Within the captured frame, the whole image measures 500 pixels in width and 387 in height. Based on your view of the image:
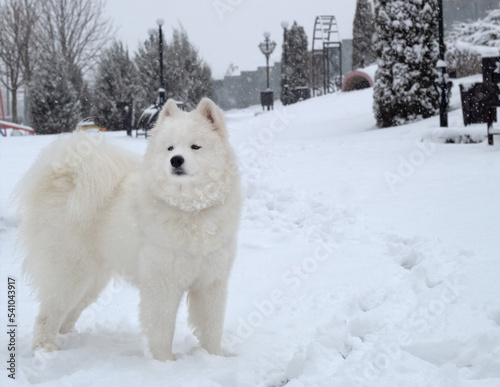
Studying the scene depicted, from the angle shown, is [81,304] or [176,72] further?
[176,72]

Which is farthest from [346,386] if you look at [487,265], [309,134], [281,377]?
[309,134]

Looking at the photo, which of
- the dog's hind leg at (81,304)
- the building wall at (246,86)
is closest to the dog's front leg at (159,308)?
the dog's hind leg at (81,304)

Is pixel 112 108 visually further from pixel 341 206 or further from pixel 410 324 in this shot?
pixel 410 324

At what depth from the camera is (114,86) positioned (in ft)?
80.2

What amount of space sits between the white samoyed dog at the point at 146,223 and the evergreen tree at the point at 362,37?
32.4 metres

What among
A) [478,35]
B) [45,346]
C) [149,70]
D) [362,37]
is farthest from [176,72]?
[45,346]

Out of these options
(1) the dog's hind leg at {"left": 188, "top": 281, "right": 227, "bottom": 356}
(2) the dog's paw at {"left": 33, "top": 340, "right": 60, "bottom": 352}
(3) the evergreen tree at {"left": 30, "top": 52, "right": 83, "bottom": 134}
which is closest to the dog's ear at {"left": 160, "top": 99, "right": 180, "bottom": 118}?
(1) the dog's hind leg at {"left": 188, "top": 281, "right": 227, "bottom": 356}

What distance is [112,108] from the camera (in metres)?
24.5

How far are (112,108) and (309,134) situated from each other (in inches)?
546

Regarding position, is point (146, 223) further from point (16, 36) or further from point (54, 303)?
point (16, 36)

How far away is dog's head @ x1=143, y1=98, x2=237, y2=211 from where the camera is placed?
279 cm

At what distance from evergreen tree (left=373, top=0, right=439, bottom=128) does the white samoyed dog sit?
10.2 metres

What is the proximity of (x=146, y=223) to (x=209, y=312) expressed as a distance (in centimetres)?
67

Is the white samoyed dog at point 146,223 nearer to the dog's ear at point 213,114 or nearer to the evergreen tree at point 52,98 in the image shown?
the dog's ear at point 213,114
